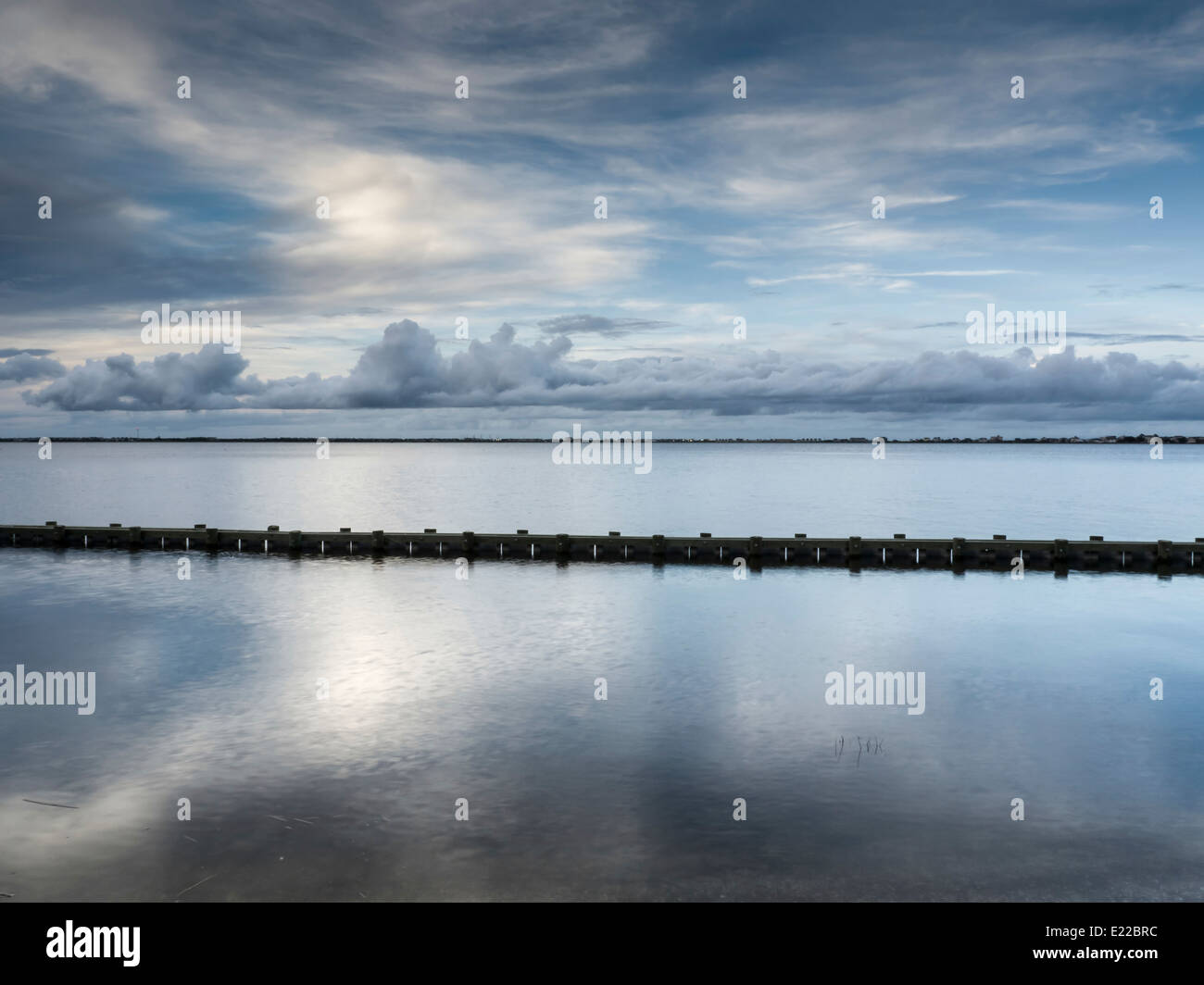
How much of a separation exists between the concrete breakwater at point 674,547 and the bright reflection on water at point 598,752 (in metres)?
8.83

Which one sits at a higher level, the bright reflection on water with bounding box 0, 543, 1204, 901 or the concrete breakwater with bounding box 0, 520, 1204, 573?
the concrete breakwater with bounding box 0, 520, 1204, 573

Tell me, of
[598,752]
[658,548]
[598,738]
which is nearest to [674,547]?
[658,548]

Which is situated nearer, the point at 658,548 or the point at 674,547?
the point at 658,548

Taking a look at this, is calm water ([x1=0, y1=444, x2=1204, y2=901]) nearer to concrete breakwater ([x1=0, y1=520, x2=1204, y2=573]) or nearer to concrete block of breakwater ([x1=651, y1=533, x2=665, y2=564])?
concrete breakwater ([x1=0, y1=520, x2=1204, y2=573])

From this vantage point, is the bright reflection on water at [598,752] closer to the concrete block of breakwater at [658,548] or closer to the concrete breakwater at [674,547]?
the concrete breakwater at [674,547]

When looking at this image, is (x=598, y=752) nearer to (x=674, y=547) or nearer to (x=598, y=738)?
(x=598, y=738)

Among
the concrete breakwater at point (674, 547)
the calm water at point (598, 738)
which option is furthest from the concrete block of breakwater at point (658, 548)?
the calm water at point (598, 738)

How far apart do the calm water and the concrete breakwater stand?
2.81 metres

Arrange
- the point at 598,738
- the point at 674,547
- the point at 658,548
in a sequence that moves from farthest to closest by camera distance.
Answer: the point at 674,547 → the point at 658,548 → the point at 598,738

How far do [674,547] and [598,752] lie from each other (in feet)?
100

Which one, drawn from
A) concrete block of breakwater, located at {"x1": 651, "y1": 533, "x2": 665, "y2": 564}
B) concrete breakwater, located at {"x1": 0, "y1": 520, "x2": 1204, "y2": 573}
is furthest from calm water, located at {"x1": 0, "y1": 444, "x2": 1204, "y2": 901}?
concrete block of breakwater, located at {"x1": 651, "y1": 533, "x2": 665, "y2": 564}

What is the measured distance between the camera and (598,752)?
1920 cm

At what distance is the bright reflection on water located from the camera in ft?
44.8
